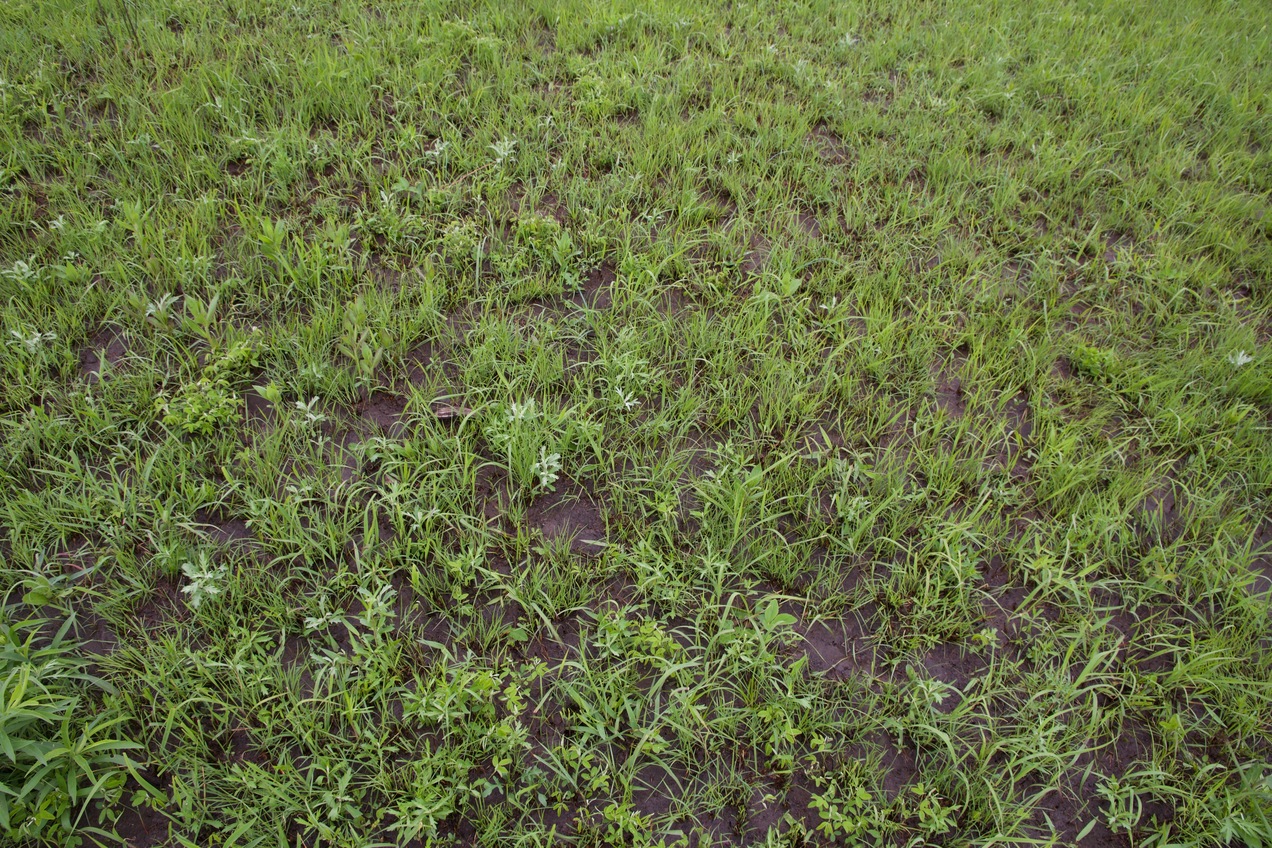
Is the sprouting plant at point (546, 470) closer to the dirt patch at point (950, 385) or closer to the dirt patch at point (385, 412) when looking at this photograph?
the dirt patch at point (385, 412)

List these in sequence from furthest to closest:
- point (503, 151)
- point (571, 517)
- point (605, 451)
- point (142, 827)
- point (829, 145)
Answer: point (829, 145), point (503, 151), point (605, 451), point (571, 517), point (142, 827)

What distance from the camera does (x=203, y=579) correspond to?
2396 millimetres

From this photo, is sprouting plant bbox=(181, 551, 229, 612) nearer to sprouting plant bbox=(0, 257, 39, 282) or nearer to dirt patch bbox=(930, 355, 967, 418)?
sprouting plant bbox=(0, 257, 39, 282)

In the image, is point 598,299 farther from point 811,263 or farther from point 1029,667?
point 1029,667

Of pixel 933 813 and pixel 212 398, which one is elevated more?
pixel 212 398

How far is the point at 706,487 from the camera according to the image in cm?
288

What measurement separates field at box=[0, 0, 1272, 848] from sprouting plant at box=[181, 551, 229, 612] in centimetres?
2

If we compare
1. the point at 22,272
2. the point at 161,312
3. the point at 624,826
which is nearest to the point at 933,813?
the point at 624,826

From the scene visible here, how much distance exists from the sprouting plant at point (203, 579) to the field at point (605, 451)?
0.08 feet

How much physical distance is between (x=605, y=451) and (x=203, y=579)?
1.50 metres

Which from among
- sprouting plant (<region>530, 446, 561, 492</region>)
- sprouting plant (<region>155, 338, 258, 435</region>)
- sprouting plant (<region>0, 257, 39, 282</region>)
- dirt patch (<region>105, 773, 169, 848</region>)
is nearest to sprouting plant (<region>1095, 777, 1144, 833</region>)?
sprouting plant (<region>530, 446, 561, 492</region>)

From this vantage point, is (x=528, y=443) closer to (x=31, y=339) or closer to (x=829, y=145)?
(x=31, y=339)

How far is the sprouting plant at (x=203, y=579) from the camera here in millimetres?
2371

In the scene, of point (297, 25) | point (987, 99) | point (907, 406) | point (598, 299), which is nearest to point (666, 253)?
point (598, 299)
